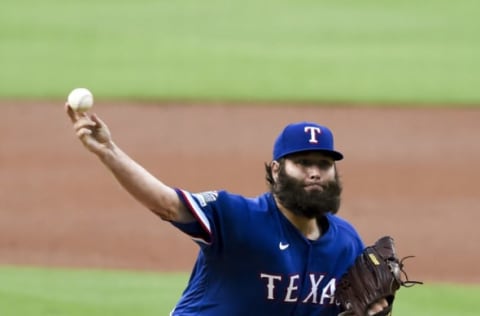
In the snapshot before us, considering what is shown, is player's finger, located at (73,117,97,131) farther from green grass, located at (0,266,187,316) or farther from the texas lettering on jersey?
green grass, located at (0,266,187,316)

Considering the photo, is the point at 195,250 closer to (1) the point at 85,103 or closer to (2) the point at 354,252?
(2) the point at 354,252

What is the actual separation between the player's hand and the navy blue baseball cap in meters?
0.99

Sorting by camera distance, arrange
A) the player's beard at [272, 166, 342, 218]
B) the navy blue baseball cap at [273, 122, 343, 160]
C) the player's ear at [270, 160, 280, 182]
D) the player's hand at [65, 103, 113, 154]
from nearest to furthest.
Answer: the player's hand at [65, 103, 113, 154]
the player's beard at [272, 166, 342, 218]
the navy blue baseball cap at [273, 122, 343, 160]
the player's ear at [270, 160, 280, 182]

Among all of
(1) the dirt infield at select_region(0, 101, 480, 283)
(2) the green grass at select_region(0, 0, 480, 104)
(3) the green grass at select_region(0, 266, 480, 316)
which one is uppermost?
(2) the green grass at select_region(0, 0, 480, 104)

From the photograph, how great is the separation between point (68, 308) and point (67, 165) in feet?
15.6

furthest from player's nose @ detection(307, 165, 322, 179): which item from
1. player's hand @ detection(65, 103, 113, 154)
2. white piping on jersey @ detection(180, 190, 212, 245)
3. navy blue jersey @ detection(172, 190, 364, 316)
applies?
player's hand @ detection(65, 103, 113, 154)

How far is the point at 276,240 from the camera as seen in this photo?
18.8ft

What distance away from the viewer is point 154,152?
556 inches

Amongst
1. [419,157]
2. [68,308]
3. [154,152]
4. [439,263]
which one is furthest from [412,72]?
[68,308]

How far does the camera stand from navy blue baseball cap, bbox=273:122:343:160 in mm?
5805

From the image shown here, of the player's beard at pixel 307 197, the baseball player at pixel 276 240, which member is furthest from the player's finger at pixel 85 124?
the player's beard at pixel 307 197

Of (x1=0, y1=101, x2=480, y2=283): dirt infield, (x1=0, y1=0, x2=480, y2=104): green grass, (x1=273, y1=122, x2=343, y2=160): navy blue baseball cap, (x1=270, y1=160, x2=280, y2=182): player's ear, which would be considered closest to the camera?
(x1=273, y1=122, x2=343, y2=160): navy blue baseball cap

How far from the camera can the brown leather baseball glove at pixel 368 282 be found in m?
5.88

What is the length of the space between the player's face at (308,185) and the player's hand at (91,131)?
37.9 inches
